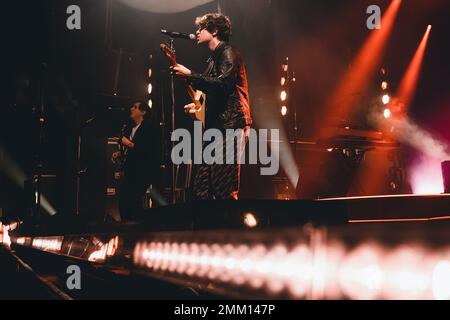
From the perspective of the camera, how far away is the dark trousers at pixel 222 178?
8.20 feet

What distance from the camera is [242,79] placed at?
267cm

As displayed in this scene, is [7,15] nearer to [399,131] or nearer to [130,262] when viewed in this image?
[130,262]

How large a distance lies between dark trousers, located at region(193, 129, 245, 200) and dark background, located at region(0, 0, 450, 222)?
2478mm

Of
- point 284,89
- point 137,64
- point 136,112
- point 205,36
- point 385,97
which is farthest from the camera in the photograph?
point 385,97

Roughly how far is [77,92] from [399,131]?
24.0ft

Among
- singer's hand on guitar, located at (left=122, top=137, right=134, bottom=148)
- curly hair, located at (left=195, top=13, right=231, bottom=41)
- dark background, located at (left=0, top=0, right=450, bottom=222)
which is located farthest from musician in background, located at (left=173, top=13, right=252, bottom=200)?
dark background, located at (left=0, top=0, right=450, bottom=222)

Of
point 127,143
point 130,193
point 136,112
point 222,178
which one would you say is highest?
point 136,112

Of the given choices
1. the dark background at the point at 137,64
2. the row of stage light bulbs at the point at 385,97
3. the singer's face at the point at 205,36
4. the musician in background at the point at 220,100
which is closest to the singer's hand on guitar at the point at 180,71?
the musician in background at the point at 220,100

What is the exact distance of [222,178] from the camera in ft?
8.22

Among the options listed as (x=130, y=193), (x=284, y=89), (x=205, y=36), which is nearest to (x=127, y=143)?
(x=130, y=193)

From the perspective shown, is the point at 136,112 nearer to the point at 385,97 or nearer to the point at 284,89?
the point at 284,89

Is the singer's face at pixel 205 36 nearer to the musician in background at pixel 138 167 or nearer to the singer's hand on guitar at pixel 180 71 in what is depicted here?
the singer's hand on guitar at pixel 180 71

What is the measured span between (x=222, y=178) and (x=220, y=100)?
51 centimetres
